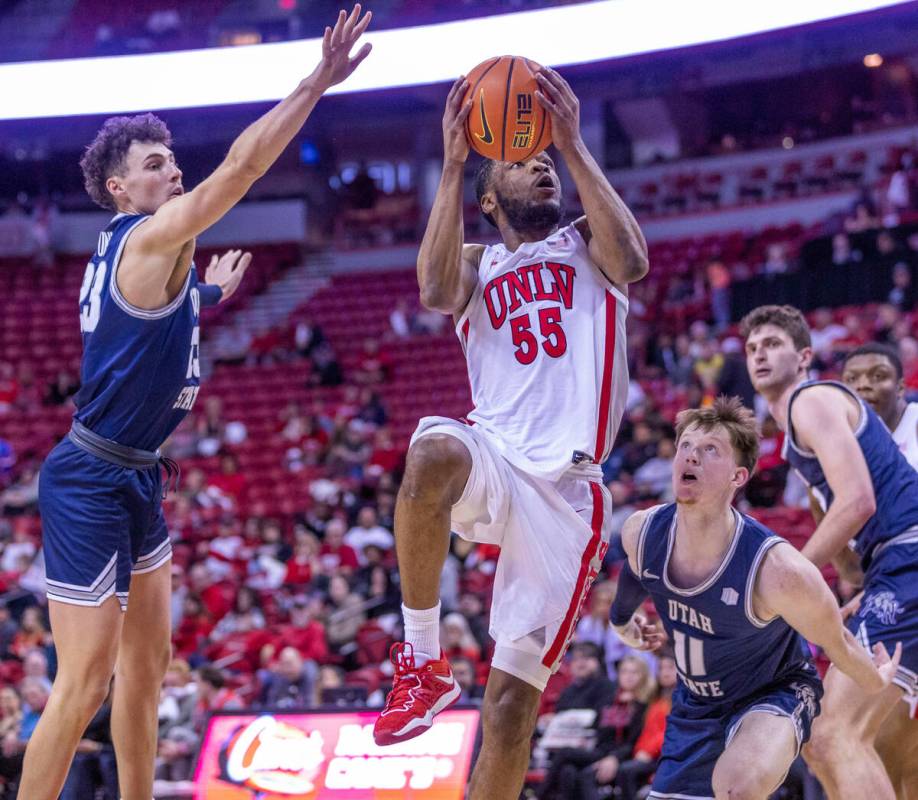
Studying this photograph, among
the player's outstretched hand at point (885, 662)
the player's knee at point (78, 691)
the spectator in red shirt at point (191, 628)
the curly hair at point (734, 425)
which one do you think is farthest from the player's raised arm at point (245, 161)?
the spectator in red shirt at point (191, 628)

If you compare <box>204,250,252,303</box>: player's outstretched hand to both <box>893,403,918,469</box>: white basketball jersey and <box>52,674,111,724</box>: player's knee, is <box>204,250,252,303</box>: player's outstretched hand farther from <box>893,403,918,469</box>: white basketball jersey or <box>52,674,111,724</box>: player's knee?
<box>893,403,918,469</box>: white basketball jersey

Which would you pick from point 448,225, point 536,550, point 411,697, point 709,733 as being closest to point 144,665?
point 411,697

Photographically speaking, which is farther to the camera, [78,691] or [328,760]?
Result: [328,760]

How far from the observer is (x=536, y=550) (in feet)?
13.6

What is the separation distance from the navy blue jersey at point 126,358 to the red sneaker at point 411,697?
3.83 feet

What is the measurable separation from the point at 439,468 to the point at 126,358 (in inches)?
45.8

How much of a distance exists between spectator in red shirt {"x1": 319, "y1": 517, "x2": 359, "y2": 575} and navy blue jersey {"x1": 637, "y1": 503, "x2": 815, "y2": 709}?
7.60 m

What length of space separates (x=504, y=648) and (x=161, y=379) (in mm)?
1468

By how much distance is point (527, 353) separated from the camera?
14.1 ft

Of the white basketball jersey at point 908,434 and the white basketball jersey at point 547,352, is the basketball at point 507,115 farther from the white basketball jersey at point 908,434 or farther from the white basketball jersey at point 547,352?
the white basketball jersey at point 908,434

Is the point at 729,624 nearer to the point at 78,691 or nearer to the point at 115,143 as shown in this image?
the point at 78,691

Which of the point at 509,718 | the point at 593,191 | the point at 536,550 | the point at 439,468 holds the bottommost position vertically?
the point at 509,718

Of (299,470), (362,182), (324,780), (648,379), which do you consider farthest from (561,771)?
(362,182)

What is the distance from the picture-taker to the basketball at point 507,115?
415 cm
